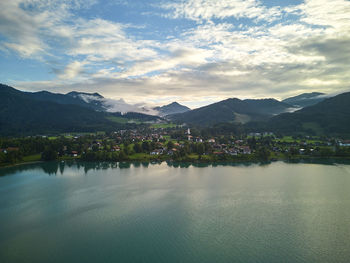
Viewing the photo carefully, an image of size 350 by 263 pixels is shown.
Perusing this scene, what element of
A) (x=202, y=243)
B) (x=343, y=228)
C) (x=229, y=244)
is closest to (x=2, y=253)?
(x=202, y=243)

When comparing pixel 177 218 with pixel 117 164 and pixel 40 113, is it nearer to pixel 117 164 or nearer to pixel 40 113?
pixel 117 164

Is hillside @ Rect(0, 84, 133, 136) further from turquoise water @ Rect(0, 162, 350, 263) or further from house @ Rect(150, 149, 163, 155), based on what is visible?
turquoise water @ Rect(0, 162, 350, 263)

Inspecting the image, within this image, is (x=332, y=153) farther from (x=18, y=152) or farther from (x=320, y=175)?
(x=18, y=152)

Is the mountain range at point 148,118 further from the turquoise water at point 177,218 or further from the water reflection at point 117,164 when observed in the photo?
the turquoise water at point 177,218

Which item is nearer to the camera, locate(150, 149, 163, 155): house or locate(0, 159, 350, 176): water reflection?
locate(0, 159, 350, 176): water reflection

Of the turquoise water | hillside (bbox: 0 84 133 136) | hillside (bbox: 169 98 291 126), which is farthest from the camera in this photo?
hillside (bbox: 169 98 291 126)

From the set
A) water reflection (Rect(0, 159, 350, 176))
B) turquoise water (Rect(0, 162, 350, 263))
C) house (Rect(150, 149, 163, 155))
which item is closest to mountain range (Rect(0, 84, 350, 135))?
water reflection (Rect(0, 159, 350, 176))
